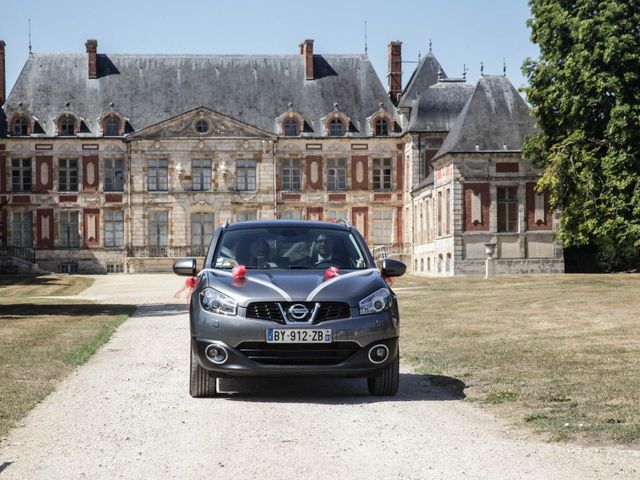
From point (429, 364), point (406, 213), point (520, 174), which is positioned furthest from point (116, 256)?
point (429, 364)

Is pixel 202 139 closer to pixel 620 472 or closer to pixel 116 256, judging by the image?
pixel 116 256

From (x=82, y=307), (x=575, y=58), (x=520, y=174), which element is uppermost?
(x=575, y=58)

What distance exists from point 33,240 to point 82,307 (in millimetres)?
33603

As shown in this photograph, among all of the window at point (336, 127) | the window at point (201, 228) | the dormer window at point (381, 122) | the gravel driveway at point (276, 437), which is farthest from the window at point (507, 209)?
the gravel driveway at point (276, 437)

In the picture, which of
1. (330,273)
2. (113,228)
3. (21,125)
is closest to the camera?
(330,273)

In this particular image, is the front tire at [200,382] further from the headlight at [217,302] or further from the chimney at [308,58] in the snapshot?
the chimney at [308,58]

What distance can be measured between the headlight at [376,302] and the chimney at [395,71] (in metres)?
51.0

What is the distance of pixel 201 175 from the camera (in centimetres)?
5775

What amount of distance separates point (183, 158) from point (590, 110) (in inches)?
1134

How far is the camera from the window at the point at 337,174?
5806cm

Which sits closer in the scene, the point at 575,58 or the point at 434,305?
the point at 434,305

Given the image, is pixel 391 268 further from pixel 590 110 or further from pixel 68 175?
pixel 68 175

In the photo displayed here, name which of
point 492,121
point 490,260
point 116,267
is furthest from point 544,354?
point 116,267

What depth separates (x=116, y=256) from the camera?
57.3 meters
